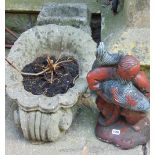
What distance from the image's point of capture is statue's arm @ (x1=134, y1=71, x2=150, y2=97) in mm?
2902

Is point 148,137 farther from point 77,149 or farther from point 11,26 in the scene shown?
point 11,26

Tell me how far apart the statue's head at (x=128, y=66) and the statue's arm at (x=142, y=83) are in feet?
0.22

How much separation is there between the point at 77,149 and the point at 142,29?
791mm

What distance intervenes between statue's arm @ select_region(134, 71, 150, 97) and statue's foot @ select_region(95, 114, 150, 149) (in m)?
0.22

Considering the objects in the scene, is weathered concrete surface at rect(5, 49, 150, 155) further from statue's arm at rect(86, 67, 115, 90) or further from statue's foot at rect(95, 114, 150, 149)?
statue's arm at rect(86, 67, 115, 90)

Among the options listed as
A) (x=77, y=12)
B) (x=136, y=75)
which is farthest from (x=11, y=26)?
(x=136, y=75)

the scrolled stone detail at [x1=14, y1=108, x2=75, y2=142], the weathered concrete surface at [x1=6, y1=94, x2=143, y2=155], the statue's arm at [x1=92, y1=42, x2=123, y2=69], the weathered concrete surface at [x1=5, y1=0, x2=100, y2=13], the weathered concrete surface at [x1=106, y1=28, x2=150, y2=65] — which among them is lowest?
the weathered concrete surface at [x1=6, y1=94, x2=143, y2=155]

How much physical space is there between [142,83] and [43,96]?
51 cm

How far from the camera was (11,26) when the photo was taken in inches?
157

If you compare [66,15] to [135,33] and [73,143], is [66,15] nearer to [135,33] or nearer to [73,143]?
[135,33]

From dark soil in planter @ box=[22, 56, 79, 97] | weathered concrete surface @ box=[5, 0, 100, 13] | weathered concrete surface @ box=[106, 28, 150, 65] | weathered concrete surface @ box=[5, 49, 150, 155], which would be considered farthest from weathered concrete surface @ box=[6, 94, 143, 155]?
weathered concrete surface @ box=[5, 0, 100, 13]

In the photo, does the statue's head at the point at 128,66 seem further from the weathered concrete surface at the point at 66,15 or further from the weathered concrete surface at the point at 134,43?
the weathered concrete surface at the point at 66,15

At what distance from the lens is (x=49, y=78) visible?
3.22 meters

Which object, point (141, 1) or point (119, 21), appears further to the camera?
point (119, 21)
